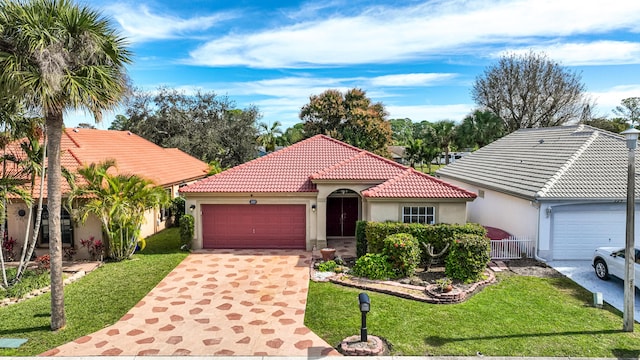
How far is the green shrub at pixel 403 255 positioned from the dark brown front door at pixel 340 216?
7.15 meters

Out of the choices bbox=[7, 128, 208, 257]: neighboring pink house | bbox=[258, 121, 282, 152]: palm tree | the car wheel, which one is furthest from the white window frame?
bbox=[258, 121, 282, 152]: palm tree

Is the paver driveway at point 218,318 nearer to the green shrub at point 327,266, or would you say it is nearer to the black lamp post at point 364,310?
the green shrub at point 327,266

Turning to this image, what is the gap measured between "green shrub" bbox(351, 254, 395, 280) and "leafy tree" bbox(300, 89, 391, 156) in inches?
965

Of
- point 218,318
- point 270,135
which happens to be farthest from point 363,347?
point 270,135

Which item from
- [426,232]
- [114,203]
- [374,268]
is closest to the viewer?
[374,268]

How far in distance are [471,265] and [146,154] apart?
20.6 meters

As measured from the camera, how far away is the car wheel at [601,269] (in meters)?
13.9

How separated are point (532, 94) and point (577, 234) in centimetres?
3529

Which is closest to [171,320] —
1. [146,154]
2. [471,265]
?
[471,265]

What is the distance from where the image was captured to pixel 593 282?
13867 mm

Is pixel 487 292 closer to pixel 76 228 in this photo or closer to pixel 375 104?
pixel 76 228

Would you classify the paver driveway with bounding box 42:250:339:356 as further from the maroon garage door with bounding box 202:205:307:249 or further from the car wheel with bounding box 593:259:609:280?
the car wheel with bounding box 593:259:609:280

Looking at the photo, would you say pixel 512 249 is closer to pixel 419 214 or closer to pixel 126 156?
pixel 419 214

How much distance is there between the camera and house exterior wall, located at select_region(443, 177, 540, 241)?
16.8 m
